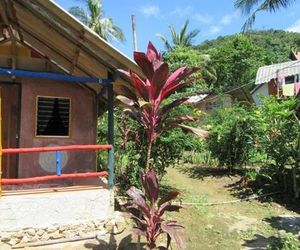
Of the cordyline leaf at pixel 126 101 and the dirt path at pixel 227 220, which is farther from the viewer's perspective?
the dirt path at pixel 227 220

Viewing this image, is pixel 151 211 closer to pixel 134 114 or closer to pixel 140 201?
pixel 140 201

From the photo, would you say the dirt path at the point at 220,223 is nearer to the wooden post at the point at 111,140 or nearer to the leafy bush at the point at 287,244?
the leafy bush at the point at 287,244

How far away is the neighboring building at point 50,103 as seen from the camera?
744 centimetres

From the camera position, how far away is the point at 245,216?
974cm

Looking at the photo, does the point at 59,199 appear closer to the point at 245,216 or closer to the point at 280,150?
the point at 245,216

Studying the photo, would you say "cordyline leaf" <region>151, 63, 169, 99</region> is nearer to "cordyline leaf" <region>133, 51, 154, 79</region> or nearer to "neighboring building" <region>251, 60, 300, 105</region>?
"cordyline leaf" <region>133, 51, 154, 79</region>

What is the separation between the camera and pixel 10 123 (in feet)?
32.8

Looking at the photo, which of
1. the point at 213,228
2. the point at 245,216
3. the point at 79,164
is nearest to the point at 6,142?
the point at 79,164

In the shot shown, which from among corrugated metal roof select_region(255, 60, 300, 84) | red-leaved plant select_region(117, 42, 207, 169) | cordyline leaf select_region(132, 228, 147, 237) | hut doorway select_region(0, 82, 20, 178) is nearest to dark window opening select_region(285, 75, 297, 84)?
corrugated metal roof select_region(255, 60, 300, 84)

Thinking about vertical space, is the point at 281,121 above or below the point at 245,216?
above

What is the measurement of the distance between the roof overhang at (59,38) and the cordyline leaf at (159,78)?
1297 mm

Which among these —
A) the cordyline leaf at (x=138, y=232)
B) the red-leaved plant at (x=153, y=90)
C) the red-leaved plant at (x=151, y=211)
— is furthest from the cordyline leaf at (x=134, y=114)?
the cordyline leaf at (x=138, y=232)

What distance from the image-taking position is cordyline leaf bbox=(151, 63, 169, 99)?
6023 mm

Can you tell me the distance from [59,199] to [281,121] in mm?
6318
